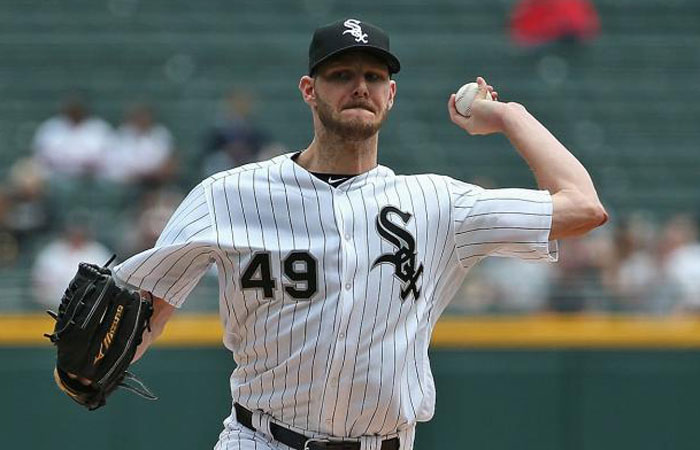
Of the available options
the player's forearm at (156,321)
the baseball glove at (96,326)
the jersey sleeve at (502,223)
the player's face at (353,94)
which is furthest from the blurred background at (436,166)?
the player's face at (353,94)

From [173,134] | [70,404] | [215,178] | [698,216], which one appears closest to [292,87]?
[173,134]

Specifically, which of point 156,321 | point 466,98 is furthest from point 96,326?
point 466,98

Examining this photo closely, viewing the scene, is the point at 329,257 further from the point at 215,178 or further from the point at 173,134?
the point at 173,134

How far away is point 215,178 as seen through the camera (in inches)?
145

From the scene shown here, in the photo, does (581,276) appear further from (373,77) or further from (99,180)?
(373,77)

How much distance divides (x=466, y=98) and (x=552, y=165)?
299 mm

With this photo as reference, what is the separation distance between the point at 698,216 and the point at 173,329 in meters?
3.99

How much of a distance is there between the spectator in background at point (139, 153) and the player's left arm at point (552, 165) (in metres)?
5.53

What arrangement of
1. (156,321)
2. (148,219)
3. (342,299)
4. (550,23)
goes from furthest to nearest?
1. (550,23)
2. (148,219)
3. (156,321)
4. (342,299)

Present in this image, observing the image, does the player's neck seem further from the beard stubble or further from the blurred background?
the blurred background

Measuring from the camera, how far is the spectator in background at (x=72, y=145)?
919 cm

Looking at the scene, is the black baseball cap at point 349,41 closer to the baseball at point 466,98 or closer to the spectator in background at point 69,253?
the baseball at point 466,98

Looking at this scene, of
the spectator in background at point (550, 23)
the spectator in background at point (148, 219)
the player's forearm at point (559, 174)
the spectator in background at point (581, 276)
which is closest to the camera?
the player's forearm at point (559, 174)

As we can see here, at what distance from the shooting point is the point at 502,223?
3.54 m
